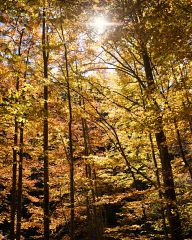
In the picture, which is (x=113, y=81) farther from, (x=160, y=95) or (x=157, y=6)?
(x=157, y=6)

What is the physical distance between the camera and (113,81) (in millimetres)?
13828

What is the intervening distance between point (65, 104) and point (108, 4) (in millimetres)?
6715

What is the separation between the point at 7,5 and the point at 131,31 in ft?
12.1

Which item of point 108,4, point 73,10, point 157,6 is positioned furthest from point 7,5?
point 157,6

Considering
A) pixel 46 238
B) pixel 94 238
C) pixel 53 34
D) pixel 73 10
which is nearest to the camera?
Answer: pixel 73 10

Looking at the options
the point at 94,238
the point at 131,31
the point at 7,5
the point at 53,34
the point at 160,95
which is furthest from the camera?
the point at 94,238

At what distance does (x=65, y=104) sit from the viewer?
44.0 ft

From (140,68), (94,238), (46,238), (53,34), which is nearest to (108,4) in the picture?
(140,68)

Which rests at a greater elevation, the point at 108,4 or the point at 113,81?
the point at 113,81

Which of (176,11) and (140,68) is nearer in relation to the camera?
(176,11)

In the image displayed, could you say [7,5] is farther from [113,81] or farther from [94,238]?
[94,238]

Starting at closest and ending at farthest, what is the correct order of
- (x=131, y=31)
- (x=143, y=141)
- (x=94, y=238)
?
(x=131, y=31), (x=143, y=141), (x=94, y=238)

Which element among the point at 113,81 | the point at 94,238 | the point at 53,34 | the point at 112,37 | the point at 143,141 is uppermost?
the point at 53,34

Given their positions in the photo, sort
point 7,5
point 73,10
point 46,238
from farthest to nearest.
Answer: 1. point 46,238
2. point 73,10
3. point 7,5
